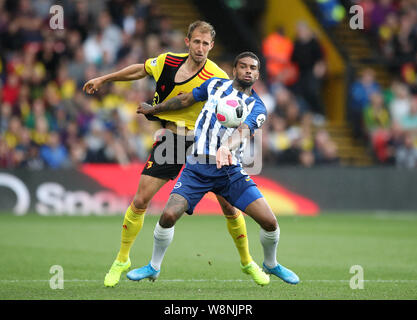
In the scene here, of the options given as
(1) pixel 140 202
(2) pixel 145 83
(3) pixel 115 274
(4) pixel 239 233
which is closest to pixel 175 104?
(1) pixel 140 202

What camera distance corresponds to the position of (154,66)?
8.37m

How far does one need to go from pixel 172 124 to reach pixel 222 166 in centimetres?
93

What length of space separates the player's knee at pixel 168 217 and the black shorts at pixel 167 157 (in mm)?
623

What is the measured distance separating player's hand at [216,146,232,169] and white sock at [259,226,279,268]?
36.8 inches

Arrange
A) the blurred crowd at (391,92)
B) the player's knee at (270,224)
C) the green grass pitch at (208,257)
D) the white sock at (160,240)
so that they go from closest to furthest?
the green grass pitch at (208,257), the player's knee at (270,224), the white sock at (160,240), the blurred crowd at (391,92)

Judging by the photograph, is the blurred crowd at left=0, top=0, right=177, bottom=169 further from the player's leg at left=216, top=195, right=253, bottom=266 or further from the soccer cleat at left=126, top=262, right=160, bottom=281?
the soccer cleat at left=126, top=262, right=160, bottom=281

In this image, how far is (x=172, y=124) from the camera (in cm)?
838

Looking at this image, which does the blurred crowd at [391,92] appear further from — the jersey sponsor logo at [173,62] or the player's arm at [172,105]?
the player's arm at [172,105]

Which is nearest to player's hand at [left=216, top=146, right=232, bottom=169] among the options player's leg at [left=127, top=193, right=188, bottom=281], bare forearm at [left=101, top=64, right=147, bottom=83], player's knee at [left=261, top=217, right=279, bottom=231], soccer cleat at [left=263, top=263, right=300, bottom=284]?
player's leg at [left=127, top=193, right=188, bottom=281]

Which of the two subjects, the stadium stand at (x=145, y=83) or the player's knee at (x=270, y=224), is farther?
A: the stadium stand at (x=145, y=83)

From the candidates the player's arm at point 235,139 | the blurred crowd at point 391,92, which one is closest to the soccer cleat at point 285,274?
the player's arm at point 235,139

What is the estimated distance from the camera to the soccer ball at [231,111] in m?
7.61

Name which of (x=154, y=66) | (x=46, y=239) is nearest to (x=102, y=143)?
(x=46, y=239)

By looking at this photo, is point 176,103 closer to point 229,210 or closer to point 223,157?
point 223,157
